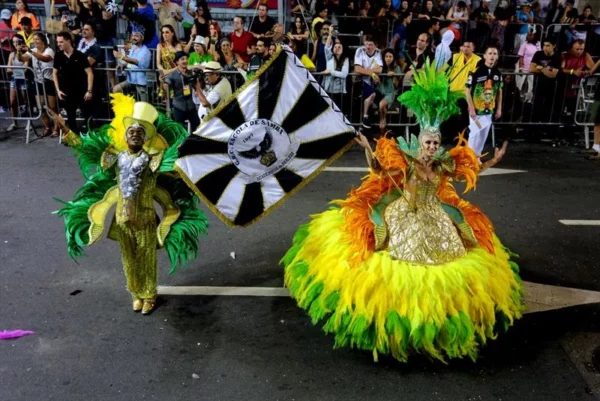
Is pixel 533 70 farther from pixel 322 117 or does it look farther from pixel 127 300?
pixel 127 300

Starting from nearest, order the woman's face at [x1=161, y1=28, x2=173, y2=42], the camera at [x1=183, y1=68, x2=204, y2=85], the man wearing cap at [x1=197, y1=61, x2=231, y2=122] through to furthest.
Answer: the camera at [x1=183, y1=68, x2=204, y2=85]
the man wearing cap at [x1=197, y1=61, x2=231, y2=122]
the woman's face at [x1=161, y1=28, x2=173, y2=42]

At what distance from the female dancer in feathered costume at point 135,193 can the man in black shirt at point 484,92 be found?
520 centimetres

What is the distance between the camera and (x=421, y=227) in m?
4.21

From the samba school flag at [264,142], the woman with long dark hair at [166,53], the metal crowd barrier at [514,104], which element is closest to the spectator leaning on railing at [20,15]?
the metal crowd barrier at [514,104]

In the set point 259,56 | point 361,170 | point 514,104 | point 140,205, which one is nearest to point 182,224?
point 140,205

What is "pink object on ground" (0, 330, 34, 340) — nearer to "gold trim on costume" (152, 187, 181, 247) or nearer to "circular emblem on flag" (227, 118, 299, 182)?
"gold trim on costume" (152, 187, 181, 247)

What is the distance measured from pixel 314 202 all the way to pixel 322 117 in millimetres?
3261

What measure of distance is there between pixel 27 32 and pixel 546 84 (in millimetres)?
9589

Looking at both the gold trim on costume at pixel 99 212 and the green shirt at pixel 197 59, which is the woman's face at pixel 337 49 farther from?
the gold trim on costume at pixel 99 212

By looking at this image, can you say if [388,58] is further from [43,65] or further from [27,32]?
[27,32]

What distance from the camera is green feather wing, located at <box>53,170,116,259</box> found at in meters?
4.51

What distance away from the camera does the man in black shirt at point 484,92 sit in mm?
8297

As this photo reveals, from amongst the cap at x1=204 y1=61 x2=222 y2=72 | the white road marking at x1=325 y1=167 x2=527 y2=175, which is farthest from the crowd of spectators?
the white road marking at x1=325 y1=167 x2=527 y2=175

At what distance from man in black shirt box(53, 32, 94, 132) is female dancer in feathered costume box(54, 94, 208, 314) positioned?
5342 millimetres
